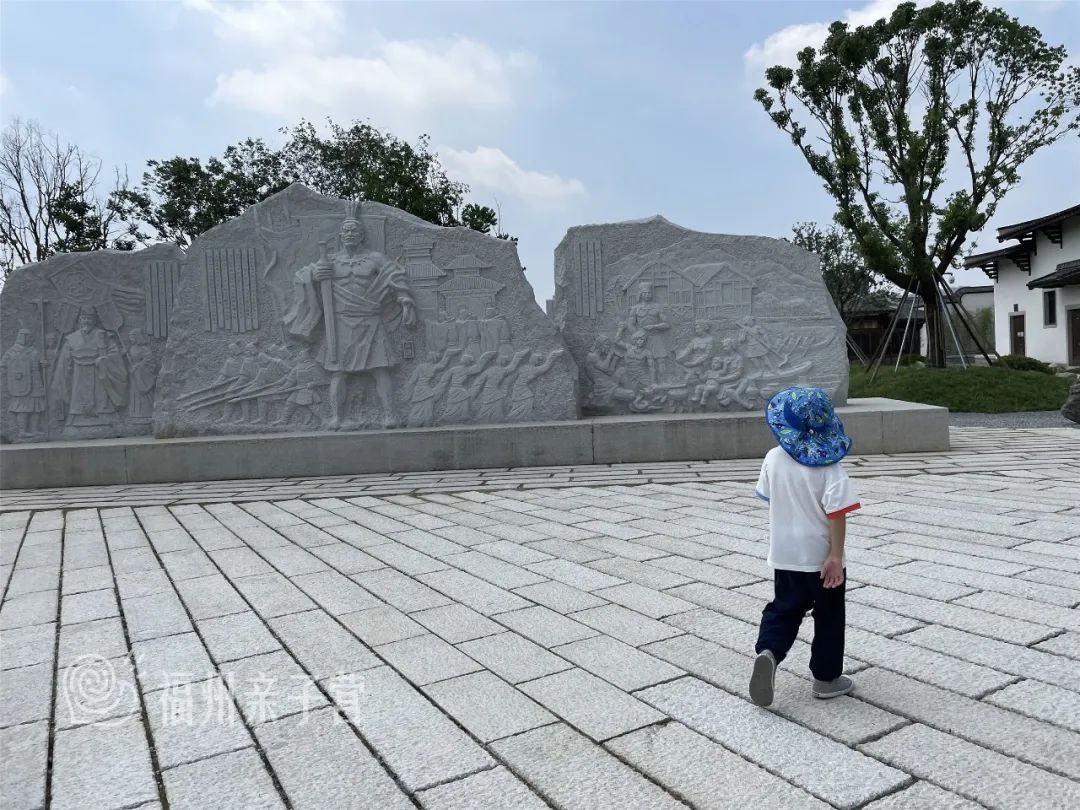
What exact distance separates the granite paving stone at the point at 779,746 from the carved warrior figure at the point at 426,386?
20.7 feet

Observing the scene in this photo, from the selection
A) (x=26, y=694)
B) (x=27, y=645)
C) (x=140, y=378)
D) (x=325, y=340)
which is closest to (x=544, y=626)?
(x=26, y=694)

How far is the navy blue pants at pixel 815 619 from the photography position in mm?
2482

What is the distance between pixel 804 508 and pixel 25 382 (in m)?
9.18

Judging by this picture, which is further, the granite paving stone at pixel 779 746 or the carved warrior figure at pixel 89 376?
the carved warrior figure at pixel 89 376

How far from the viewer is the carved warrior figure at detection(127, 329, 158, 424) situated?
30.1 ft

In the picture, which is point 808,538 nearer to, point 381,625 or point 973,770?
point 973,770

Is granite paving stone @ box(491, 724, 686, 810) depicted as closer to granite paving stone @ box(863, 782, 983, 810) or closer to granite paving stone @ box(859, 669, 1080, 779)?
granite paving stone @ box(863, 782, 983, 810)

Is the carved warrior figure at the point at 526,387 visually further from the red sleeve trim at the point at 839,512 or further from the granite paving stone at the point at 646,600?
the red sleeve trim at the point at 839,512

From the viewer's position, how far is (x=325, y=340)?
28.2 ft

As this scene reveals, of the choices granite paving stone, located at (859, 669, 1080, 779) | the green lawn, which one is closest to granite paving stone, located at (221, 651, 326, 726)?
granite paving stone, located at (859, 669, 1080, 779)

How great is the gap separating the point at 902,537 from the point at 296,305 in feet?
21.1

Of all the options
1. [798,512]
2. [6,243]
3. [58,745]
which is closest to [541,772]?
[798,512]

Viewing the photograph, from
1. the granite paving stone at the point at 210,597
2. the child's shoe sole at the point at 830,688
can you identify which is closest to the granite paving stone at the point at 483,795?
the child's shoe sole at the point at 830,688

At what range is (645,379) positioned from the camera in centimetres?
Answer: 905
